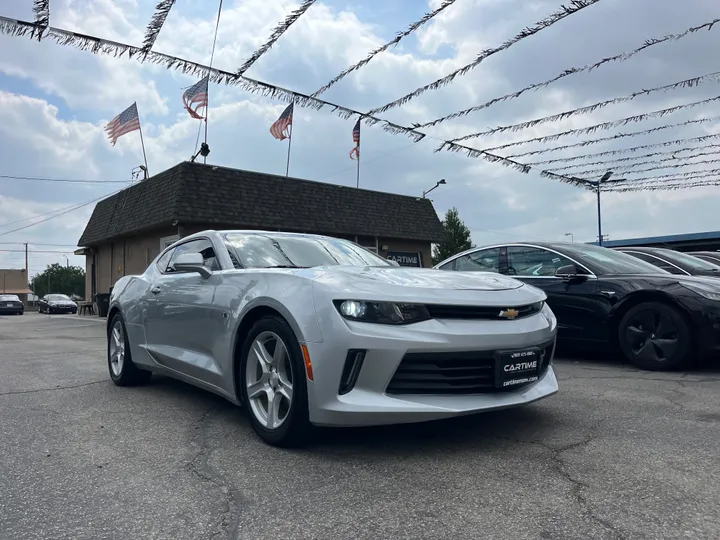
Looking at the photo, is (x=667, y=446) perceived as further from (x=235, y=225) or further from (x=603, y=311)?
(x=235, y=225)

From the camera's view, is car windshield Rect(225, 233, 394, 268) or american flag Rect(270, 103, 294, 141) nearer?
car windshield Rect(225, 233, 394, 268)

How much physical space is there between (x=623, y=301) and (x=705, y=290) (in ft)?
2.40

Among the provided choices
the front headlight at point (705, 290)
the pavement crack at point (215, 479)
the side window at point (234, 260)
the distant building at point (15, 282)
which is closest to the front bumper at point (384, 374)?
the pavement crack at point (215, 479)

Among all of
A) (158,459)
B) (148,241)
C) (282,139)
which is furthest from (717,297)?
(148,241)

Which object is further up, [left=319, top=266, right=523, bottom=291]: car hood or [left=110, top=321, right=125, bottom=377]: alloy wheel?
[left=319, top=266, right=523, bottom=291]: car hood

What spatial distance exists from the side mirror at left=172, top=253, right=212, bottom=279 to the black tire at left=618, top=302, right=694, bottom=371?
4226 millimetres

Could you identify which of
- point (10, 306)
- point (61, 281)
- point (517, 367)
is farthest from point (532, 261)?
point (61, 281)

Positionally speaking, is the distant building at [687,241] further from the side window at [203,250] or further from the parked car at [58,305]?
the parked car at [58,305]

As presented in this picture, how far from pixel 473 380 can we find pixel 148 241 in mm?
16969

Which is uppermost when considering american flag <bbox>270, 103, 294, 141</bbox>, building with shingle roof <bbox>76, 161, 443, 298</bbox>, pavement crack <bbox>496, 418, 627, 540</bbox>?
american flag <bbox>270, 103, 294, 141</bbox>

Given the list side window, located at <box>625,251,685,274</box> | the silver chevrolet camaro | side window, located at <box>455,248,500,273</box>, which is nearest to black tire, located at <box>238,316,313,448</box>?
the silver chevrolet camaro

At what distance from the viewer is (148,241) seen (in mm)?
18391

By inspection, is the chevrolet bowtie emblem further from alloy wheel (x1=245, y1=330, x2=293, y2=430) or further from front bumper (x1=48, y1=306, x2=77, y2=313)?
front bumper (x1=48, y1=306, x2=77, y2=313)

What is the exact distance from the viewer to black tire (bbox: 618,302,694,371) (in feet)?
18.1
